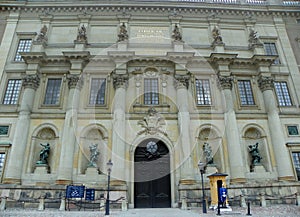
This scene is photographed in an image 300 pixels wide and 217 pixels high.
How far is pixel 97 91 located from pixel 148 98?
5.36 metres

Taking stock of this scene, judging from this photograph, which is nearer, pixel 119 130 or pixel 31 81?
pixel 119 130

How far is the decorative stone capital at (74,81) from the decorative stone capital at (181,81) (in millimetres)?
9743

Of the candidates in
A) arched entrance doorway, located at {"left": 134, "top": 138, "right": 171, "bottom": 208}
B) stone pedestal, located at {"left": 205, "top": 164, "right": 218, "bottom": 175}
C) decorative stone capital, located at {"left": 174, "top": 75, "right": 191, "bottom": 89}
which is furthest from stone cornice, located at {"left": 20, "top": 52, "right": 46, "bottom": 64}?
stone pedestal, located at {"left": 205, "top": 164, "right": 218, "bottom": 175}

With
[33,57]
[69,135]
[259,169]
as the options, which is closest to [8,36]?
[33,57]

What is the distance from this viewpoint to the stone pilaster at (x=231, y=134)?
70.7 ft

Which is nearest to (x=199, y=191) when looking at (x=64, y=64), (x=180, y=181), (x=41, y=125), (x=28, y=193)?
(x=180, y=181)

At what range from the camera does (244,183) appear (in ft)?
69.1

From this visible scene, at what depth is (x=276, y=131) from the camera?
912 inches

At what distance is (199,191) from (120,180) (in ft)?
22.0

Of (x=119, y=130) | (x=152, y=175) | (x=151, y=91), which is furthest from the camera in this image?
(x=151, y=91)

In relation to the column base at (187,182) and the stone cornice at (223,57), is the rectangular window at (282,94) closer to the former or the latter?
the stone cornice at (223,57)

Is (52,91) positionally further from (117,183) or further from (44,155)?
(117,183)

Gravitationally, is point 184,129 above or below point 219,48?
below

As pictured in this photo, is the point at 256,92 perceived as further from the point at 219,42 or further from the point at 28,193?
the point at 28,193
